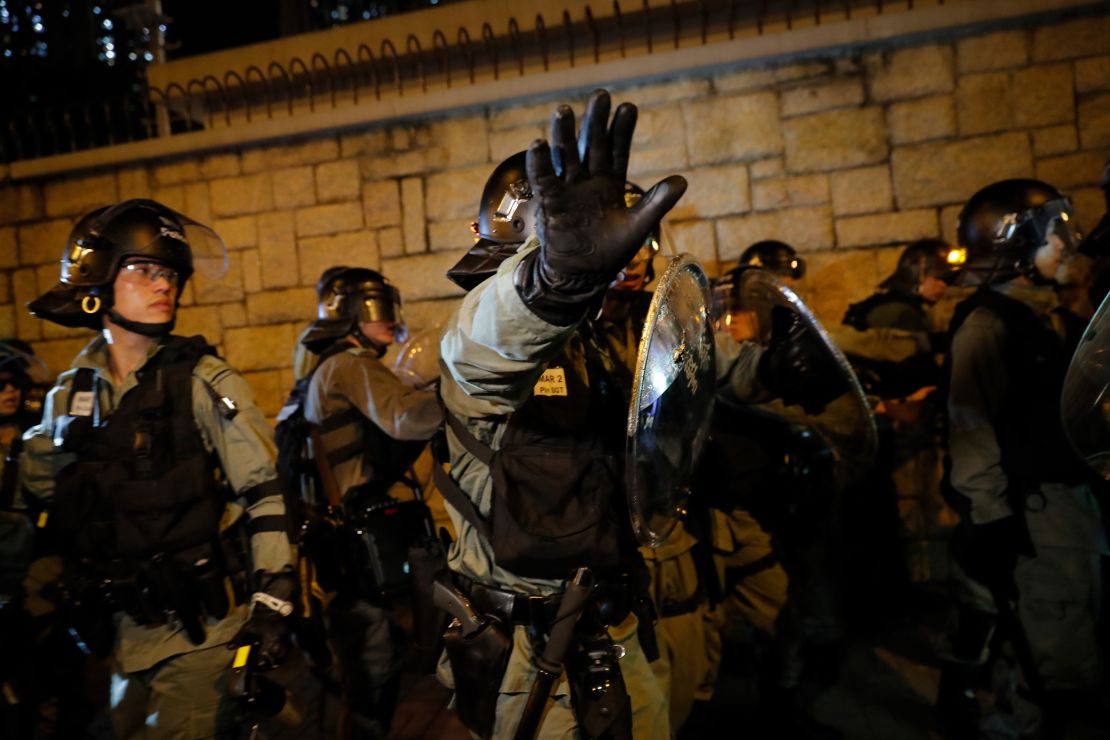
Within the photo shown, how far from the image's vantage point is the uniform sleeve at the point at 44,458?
8.89 feet

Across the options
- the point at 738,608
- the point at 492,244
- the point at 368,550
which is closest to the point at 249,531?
the point at 368,550

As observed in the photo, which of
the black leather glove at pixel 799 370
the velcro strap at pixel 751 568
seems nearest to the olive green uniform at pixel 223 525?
the black leather glove at pixel 799 370

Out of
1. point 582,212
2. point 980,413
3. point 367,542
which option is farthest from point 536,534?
point 980,413

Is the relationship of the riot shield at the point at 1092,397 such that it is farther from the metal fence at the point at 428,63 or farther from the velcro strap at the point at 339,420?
the metal fence at the point at 428,63

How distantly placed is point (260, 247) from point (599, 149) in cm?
514

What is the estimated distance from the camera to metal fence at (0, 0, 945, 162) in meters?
5.18

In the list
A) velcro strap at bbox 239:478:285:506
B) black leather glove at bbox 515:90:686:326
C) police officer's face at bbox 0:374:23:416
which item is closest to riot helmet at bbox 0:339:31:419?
police officer's face at bbox 0:374:23:416

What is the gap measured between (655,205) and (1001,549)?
8.71ft

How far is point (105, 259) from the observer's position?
8.84ft

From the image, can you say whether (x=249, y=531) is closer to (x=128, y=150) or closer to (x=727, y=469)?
(x=727, y=469)

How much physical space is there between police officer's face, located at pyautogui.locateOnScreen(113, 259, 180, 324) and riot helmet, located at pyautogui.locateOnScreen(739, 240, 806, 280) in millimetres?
3261

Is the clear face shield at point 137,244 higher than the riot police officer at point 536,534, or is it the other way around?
the clear face shield at point 137,244

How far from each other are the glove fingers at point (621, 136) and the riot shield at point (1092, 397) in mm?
1359

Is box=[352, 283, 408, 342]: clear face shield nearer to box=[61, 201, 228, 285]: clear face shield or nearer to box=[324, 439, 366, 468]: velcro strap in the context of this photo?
box=[324, 439, 366, 468]: velcro strap
